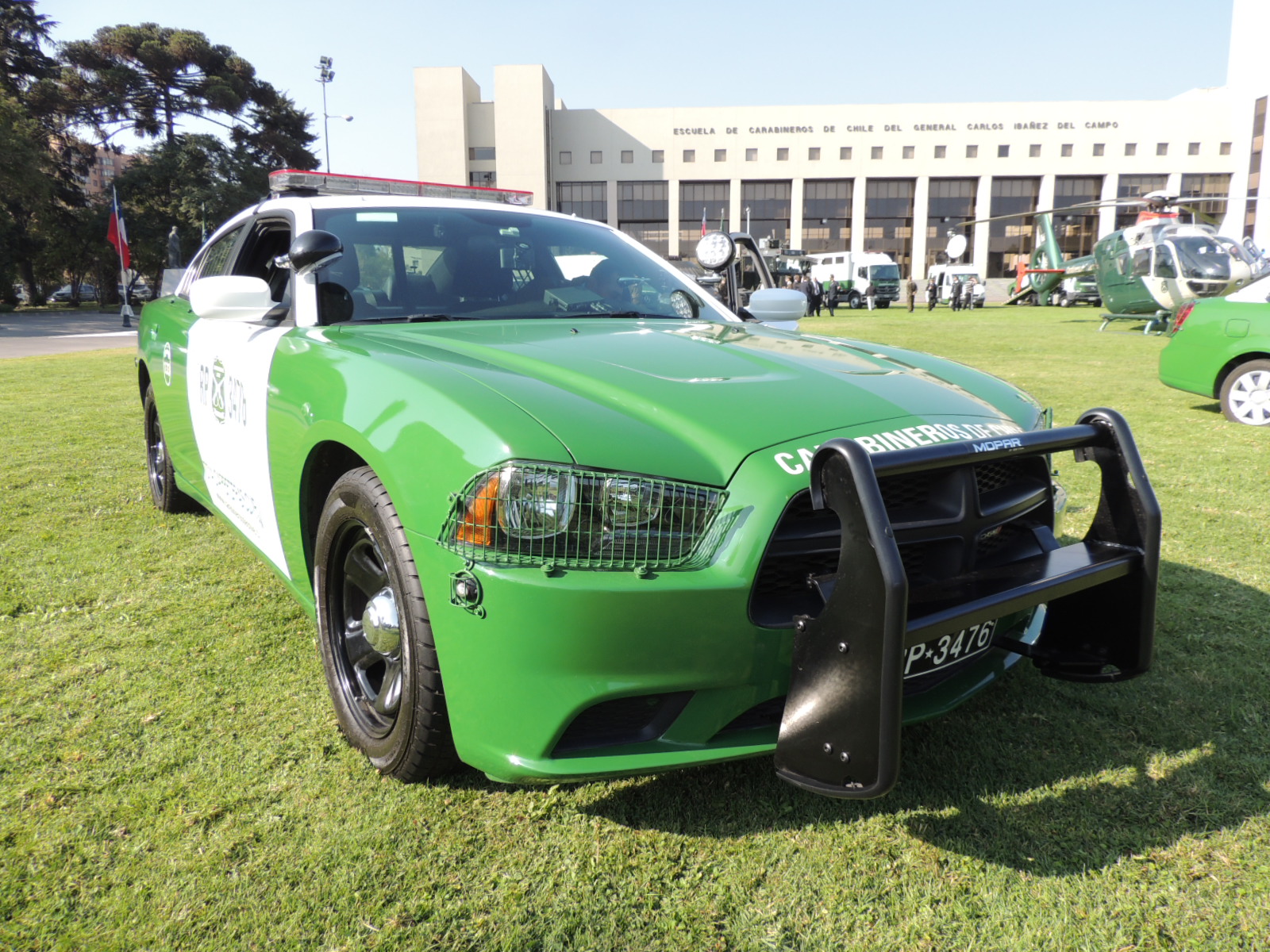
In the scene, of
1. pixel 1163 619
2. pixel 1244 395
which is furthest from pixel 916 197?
pixel 1163 619

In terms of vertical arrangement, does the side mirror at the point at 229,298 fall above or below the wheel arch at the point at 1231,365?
above

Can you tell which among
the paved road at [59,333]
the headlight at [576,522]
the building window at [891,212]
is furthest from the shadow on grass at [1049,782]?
the building window at [891,212]

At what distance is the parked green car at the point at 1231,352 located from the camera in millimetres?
7336

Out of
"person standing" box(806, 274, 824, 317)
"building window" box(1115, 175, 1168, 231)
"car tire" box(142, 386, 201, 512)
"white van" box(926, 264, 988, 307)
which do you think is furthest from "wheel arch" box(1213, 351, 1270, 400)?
"building window" box(1115, 175, 1168, 231)

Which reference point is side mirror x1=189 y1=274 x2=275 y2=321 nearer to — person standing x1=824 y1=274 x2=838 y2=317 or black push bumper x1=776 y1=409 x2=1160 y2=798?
black push bumper x1=776 y1=409 x2=1160 y2=798

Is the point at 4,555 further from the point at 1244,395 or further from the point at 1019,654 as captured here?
the point at 1244,395

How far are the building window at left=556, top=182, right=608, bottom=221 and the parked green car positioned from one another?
210 feet

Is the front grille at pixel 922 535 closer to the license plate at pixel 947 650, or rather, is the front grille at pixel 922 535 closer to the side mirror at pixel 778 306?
the license plate at pixel 947 650

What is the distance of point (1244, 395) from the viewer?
7.57 meters

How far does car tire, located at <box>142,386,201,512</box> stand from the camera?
15.6ft

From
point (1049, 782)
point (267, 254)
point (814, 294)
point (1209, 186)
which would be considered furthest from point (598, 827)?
point (1209, 186)

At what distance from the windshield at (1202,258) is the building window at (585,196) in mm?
51702

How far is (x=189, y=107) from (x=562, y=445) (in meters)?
55.9

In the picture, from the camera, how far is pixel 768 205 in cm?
6956
